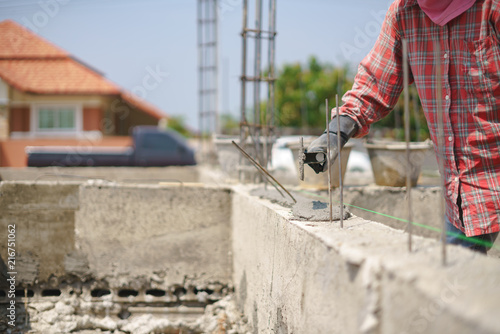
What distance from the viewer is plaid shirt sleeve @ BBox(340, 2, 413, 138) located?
2.33m

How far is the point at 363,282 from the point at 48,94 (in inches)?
611

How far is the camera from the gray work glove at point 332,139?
7.33 ft

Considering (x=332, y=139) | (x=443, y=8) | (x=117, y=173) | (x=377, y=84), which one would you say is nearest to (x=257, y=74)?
(x=377, y=84)

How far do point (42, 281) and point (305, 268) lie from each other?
2.98 metres

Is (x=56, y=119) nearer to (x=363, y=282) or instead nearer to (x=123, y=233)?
(x=123, y=233)

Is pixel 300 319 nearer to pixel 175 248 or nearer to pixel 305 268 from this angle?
pixel 305 268

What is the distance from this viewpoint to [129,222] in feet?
13.8

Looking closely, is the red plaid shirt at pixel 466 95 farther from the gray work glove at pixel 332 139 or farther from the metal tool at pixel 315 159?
the metal tool at pixel 315 159

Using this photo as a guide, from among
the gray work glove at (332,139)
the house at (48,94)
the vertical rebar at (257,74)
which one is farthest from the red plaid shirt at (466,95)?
the house at (48,94)

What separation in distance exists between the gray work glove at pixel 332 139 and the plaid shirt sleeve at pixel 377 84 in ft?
0.13

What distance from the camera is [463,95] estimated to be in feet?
6.81

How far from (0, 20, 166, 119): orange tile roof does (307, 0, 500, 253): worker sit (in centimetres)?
1415

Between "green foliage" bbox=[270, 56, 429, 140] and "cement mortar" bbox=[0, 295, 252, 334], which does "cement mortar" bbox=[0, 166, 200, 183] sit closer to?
"cement mortar" bbox=[0, 295, 252, 334]

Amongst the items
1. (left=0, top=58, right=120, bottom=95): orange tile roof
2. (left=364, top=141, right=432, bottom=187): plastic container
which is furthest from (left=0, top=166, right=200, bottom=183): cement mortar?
Result: (left=0, top=58, right=120, bottom=95): orange tile roof
